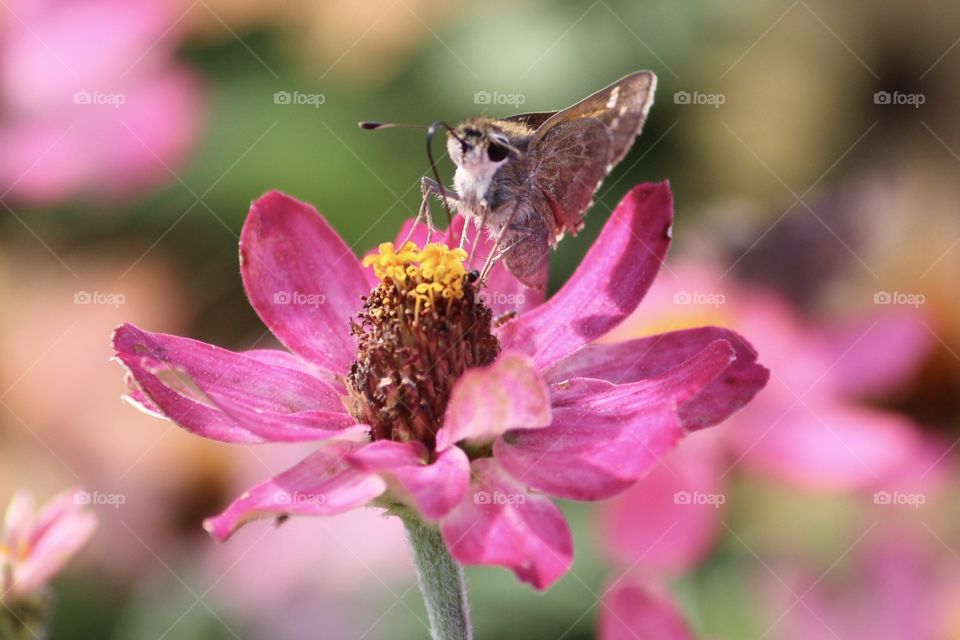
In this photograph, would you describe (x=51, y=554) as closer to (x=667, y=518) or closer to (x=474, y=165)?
(x=474, y=165)

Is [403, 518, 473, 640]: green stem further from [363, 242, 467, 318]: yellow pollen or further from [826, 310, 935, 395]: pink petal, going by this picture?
[826, 310, 935, 395]: pink petal

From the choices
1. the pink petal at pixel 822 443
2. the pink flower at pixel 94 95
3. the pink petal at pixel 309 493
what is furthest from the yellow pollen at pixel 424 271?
the pink flower at pixel 94 95

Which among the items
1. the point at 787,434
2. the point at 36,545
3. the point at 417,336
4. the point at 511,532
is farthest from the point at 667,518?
the point at 36,545

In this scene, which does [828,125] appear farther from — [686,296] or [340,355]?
[340,355]

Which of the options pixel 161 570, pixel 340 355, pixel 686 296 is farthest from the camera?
pixel 686 296

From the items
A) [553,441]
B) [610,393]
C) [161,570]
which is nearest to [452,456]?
[553,441]

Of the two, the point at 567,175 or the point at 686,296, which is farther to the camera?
the point at 686,296

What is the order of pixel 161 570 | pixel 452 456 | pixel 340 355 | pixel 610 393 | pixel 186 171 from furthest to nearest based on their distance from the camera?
pixel 186 171
pixel 161 570
pixel 340 355
pixel 610 393
pixel 452 456
